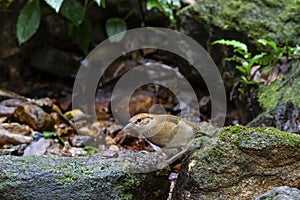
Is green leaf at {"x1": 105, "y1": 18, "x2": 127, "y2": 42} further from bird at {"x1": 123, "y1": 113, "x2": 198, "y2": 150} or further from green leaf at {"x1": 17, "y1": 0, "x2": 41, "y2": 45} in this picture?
bird at {"x1": 123, "y1": 113, "x2": 198, "y2": 150}

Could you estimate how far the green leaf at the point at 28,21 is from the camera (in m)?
3.69

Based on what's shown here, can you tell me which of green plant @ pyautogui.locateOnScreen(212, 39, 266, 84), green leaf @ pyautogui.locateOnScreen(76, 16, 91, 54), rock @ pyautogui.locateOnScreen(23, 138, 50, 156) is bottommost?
rock @ pyautogui.locateOnScreen(23, 138, 50, 156)

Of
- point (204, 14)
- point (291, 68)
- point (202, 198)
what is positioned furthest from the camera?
point (204, 14)

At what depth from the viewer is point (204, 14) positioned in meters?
3.65

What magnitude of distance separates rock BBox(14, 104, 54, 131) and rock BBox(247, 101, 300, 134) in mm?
1699

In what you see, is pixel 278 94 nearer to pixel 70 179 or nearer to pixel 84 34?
pixel 70 179

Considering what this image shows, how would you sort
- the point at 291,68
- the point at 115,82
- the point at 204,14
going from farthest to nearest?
the point at 115,82
the point at 204,14
the point at 291,68

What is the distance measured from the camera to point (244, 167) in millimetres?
1644

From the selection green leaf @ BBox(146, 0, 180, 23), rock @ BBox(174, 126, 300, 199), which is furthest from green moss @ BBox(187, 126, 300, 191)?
green leaf @ BBox(146, 0, 180, 23)

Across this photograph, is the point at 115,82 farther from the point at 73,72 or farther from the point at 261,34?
the point at 261,34

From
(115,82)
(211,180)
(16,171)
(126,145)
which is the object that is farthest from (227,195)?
(115,82)

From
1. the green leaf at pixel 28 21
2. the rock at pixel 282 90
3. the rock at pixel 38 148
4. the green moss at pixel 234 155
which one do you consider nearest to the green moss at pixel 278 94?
the rock at pixel 282 90

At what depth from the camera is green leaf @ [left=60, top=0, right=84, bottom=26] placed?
3.85 metres

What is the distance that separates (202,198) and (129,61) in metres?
3.05
